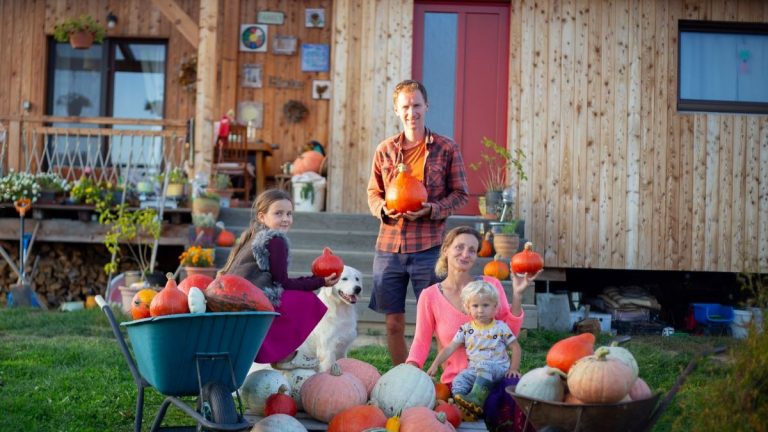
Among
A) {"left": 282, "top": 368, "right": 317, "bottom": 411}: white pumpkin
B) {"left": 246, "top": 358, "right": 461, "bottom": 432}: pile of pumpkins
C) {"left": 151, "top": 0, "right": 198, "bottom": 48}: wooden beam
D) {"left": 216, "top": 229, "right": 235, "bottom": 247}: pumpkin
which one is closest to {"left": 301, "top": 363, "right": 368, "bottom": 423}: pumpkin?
{"left": 246, "top": 358, "right": 461, "bottom": 432}: pile of pumpkins

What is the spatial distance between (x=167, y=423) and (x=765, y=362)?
9.36 ft

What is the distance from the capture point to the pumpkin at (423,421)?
3.16 metres

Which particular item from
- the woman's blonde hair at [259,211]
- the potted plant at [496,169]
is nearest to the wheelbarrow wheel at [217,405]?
the woman's blonde hair at [259,211]

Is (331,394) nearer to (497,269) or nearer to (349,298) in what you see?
(349,298)

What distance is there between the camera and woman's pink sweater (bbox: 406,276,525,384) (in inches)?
154

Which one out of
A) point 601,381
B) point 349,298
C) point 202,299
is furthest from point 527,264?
point 202,299

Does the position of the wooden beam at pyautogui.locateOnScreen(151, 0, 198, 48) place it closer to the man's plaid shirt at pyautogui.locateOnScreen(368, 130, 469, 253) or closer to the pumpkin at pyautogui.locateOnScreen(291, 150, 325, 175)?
the pumpkin at pyautogui.locateOnScreen(291, 150, 325, 175)

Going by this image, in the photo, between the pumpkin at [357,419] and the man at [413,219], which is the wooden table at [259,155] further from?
the pumpkin at [357,419]

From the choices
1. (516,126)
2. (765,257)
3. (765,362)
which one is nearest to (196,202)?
(516,126)

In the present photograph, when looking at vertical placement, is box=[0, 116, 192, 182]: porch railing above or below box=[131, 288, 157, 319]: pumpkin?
above

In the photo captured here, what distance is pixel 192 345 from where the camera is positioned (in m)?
3.00

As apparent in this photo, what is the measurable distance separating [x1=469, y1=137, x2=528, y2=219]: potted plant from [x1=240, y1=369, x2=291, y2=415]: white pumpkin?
4.90 m

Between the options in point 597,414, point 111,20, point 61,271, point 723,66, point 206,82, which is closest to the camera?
point 597,414

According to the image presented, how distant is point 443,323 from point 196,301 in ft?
4.45
